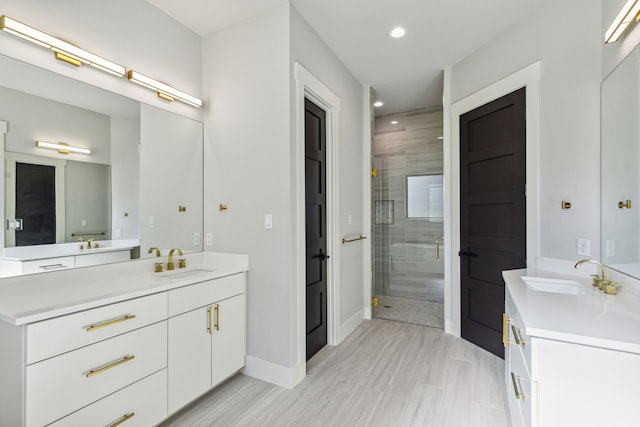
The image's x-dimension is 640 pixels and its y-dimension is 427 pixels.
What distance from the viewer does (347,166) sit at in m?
3.24

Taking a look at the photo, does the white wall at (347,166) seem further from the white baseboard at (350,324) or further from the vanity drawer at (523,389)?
the vanity drawer at (523,389)

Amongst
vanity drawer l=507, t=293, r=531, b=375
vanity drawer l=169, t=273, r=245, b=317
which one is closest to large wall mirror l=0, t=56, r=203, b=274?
vanity drawer l=169, t=273, r=245, b=317

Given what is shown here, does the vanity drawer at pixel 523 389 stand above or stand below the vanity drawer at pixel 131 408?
above

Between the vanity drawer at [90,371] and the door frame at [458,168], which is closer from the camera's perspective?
the vanity drawer at [90,371]

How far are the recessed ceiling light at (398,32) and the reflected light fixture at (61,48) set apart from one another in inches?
83.7

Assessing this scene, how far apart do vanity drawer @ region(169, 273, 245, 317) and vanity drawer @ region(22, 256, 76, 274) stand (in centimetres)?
64

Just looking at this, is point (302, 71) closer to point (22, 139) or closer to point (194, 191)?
point (194, 191)

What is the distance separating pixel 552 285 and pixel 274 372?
6.51 feet

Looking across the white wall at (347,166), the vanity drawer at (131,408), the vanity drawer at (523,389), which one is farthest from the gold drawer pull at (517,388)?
the vanity drawer at (131,408)

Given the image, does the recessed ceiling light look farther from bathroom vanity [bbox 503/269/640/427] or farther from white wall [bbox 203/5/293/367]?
bathroom vanity [bbox 503/269/640/427]

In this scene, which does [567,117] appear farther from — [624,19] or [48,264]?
[48,264]

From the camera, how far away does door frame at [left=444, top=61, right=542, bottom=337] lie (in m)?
2.31

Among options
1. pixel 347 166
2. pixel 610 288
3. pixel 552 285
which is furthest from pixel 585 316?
pixel 347 166

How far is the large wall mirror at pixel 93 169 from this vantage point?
1.62 metres
